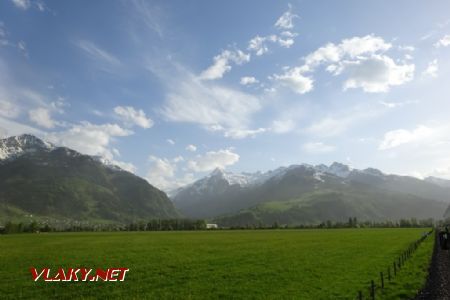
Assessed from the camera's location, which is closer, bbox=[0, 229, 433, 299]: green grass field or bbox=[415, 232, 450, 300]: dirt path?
bbox=[415, 232, 450, 300]: dirt path

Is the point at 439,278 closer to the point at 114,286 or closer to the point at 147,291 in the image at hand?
the point at 147,291

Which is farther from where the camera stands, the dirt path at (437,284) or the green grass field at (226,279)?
the green grass field at (226,279)

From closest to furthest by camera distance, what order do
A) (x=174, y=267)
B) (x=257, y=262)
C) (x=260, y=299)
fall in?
(x=260, y=299) → (x=174, y=267) → (x=257, y=262)

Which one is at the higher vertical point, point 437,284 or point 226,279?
point 437,284

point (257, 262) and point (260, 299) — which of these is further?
point (257, 262)

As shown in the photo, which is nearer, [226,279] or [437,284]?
[437,284]

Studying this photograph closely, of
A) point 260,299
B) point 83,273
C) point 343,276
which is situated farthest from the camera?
point 83,273

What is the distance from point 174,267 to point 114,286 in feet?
50.4

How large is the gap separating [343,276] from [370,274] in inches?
164

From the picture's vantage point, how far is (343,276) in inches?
1732

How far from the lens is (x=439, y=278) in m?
40.0

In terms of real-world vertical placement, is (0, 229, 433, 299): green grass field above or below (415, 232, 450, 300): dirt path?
below

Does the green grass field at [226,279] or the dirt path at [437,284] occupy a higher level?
the dirt path at [437,284]

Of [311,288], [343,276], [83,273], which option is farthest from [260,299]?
[83,273]
